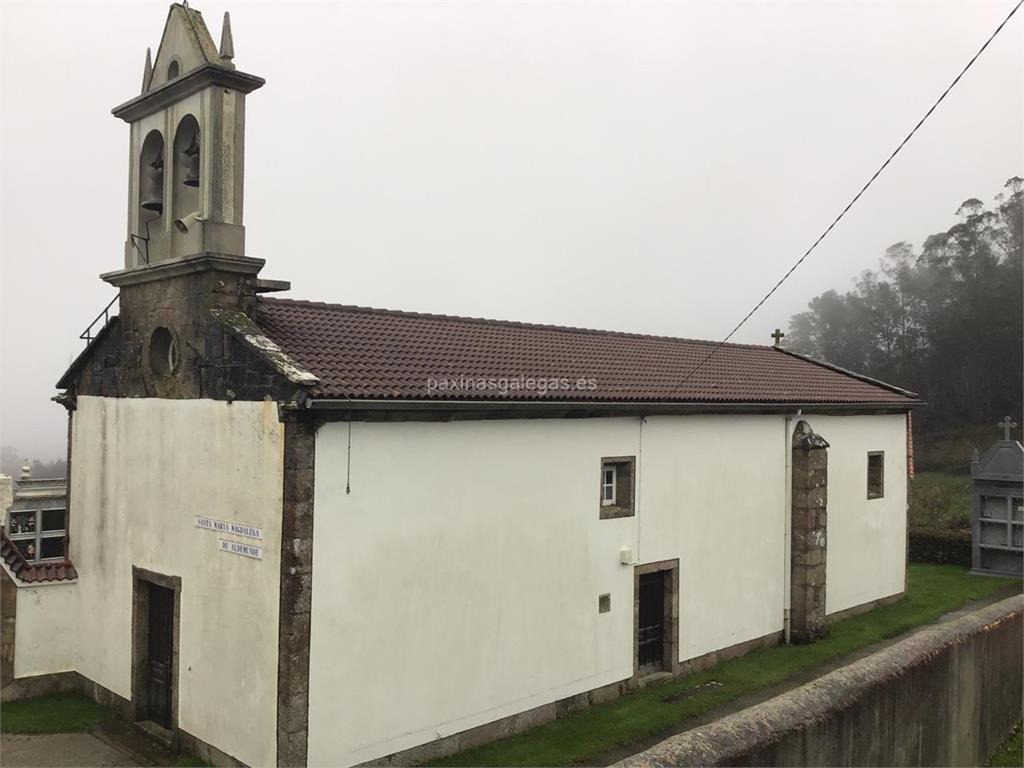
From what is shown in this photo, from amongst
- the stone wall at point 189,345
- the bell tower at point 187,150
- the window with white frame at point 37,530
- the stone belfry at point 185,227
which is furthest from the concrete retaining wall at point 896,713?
the window with white frame at point 37,530

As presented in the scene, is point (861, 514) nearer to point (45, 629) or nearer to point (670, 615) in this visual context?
point (670, 615)

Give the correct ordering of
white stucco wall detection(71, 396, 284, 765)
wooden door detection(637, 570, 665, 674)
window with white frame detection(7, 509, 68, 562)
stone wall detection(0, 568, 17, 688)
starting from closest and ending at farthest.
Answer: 1. white stucco wall detection(71, 396, 284, 765)
2. stone wall detection(0, 568, 17, 688)
3. wooden door detection(637, 570, 665, 674)
4. window with white frame detection(7, 509, 68, 562)

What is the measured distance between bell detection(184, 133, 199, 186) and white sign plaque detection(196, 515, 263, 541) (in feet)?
16.5

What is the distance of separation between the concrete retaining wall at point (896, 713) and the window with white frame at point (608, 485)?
5.82 m

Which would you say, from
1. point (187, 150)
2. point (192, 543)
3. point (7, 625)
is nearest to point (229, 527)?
point (192, 543)

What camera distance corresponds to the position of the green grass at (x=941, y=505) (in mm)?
29938

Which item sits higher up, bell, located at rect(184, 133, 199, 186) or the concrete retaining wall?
bell, located at rect(184, 133, 199, 186)

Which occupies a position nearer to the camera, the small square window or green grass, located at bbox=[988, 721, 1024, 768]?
green grass, located at bbox=[988, 721, 1024, 768]

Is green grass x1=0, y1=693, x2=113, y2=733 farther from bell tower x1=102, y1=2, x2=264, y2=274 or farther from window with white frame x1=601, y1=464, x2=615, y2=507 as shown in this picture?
window with white frame x1=601, y1=464, x2=615, y2=507

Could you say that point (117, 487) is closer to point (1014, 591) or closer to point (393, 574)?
point (393, 574)

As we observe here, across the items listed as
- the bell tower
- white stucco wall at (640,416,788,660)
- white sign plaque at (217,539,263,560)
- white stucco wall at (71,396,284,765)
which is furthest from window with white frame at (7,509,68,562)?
white stucco wall at (640,416,788,660)

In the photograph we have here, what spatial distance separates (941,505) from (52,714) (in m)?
31.9

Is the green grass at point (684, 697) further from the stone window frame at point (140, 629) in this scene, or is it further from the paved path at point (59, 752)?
the stone window frame at point (140, 629)

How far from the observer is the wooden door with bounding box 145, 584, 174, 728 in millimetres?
12586
